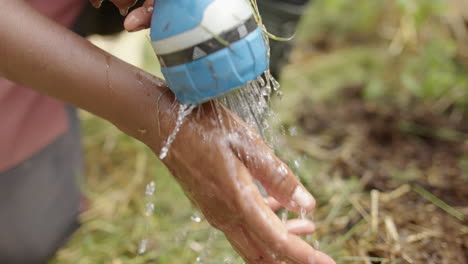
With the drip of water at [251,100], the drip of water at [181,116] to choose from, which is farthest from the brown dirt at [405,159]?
the drip of water at [181,116]

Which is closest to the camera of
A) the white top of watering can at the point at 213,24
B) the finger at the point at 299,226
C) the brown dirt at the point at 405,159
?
the white top of watering can at the point at 213,24

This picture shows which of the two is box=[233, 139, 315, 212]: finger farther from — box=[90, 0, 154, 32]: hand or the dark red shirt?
the dark red shirt

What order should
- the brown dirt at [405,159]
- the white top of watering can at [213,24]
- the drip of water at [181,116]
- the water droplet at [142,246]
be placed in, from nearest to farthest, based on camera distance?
the white top of watering can at [213,24]
the drip of water at [181,116]
the brown dirt at [405,159]
the water droplet at [142,246]

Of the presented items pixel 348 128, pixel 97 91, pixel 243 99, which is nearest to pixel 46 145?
pixel 97 91

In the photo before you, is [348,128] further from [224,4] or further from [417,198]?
[224,4]

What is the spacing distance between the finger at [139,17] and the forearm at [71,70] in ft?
0.30

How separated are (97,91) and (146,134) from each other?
0.12 m

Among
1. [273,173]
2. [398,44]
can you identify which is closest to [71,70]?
[273,173]

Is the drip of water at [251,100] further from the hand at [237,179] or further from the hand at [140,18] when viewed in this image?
the hand at [140,18]

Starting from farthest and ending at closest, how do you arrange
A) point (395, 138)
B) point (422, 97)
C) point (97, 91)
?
point (422, 97), point (395, 138), point (97, 91)

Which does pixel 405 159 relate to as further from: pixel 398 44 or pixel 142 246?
pixel 142 246

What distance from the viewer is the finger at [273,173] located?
0.84m

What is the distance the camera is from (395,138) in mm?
1758

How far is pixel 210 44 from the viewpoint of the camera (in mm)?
713
